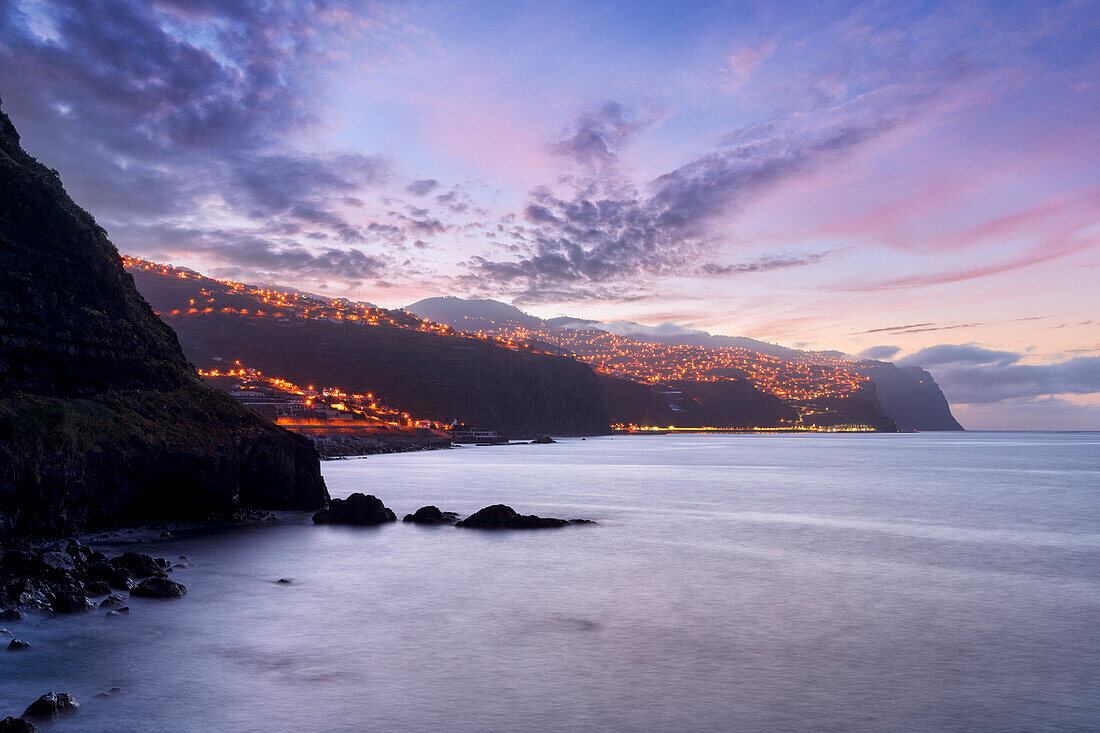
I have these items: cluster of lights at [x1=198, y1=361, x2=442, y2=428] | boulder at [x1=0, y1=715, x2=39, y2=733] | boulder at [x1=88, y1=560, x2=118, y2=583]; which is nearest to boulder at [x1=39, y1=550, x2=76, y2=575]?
boulder at [x1=88, y1=560, x2=118, y2=583]

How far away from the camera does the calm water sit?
10891mm

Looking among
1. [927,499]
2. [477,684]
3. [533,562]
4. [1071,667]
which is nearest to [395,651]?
[477,684]

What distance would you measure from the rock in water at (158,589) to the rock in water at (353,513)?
14446 millimetres

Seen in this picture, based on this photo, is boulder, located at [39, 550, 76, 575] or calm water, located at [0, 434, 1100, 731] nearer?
calm water, located at [0, 434, 1100, 731]

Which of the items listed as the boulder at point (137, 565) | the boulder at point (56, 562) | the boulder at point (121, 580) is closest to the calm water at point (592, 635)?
the boulder at point (137, 565)

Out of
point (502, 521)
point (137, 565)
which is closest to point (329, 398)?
point (502, 521)

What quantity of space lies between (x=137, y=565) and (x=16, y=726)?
1094 cm

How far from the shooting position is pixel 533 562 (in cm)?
2378

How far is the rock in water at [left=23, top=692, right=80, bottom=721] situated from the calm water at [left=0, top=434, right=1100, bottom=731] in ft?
0.75

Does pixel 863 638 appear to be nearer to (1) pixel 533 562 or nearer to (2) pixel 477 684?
(2) pixel 477 684

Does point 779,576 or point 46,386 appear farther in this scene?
point 46,386

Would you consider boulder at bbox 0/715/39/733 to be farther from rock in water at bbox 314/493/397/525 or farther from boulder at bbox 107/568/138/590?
rock in water at bbox 314/493/397/525

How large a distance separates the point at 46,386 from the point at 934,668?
1094 inches

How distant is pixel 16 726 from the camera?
870cm
